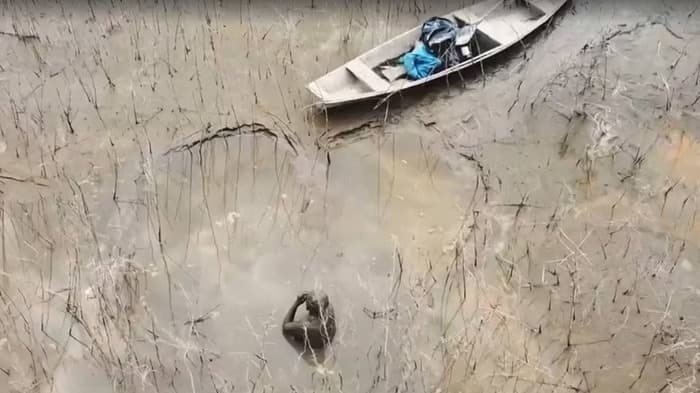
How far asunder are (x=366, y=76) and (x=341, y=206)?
3.67 feet

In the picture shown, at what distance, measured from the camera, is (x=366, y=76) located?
21.0 ft

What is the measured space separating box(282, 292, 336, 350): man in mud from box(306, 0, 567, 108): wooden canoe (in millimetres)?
1774

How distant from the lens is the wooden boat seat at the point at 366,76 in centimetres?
633

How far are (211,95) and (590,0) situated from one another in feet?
10.7

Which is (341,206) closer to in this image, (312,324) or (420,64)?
(312,324)

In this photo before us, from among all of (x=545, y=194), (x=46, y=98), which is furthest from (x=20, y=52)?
(x=545, y=194)

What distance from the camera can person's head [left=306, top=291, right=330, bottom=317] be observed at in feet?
16.2

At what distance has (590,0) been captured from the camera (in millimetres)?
7133

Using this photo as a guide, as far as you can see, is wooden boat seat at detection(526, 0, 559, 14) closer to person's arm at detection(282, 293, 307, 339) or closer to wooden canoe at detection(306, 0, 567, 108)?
wooden canoe at detection(306, 0, 567, 108)

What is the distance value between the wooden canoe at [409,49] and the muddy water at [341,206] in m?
0.17

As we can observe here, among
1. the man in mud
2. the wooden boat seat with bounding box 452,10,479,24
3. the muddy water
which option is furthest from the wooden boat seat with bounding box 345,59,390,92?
the man in mud

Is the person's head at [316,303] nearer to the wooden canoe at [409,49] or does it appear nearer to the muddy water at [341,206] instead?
the muddy water at [341,206]

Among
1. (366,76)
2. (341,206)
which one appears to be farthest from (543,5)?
(341,206)

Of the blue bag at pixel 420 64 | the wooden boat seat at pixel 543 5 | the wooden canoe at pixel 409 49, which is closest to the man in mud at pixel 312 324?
the wooden canoe at pixel 409 49
